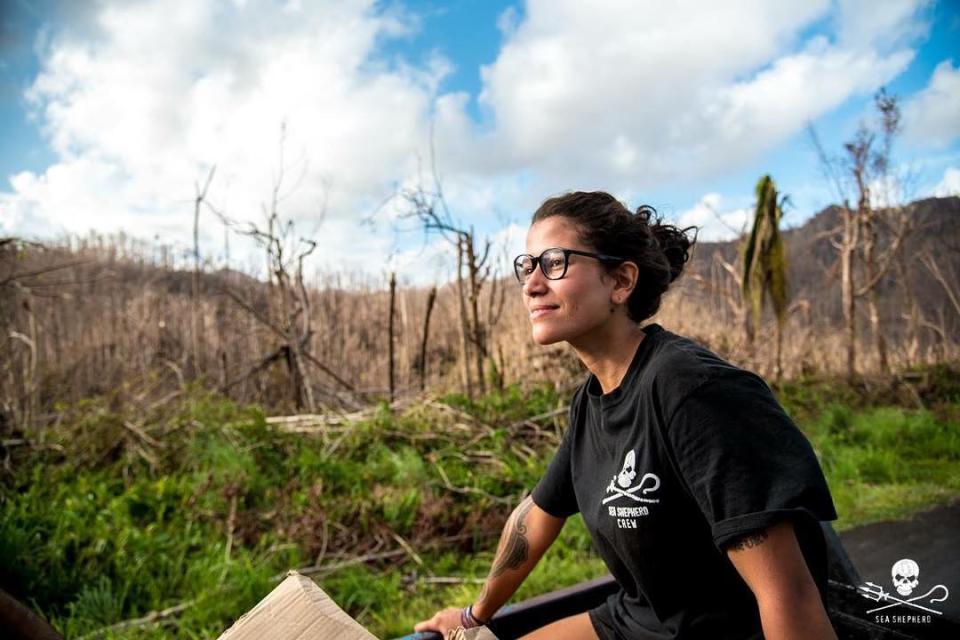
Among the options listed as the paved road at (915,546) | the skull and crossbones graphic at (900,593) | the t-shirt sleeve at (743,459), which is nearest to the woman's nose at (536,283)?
the t-shirt sleeve at (743,459)

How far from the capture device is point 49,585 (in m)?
3.97

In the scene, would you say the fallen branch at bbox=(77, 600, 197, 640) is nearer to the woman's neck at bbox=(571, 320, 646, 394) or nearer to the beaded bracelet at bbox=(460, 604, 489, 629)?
the beaded bracelet at bbox=(460, 604, 489, 629)

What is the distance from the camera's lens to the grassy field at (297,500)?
3.96 meters

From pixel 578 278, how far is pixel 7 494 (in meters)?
5.39

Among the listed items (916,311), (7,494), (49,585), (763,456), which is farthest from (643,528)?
(916,311)

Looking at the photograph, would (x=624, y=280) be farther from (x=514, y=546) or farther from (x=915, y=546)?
(x=915, y=546)

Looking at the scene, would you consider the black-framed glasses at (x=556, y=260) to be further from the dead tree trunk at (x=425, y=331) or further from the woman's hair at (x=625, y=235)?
the dead tree trunk at (x=425, y=331)

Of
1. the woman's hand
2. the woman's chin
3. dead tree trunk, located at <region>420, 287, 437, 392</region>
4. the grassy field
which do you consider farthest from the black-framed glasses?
dead tree trunk, located at <region>420, 287, 437, 392</region>

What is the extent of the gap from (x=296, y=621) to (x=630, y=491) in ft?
2.68

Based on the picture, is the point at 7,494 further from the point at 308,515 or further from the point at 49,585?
the point at 308,515

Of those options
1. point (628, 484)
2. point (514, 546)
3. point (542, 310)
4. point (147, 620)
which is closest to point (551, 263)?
point (542, 310)

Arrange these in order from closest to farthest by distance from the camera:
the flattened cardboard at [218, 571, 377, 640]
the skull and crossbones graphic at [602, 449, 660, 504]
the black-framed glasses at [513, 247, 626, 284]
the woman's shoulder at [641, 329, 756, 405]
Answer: the flattened cardboard at [218, 571, 377, 640]
the woman's shoulder at [641, 329, 756, 405]
the skull and crossbones graphic at [602, 449, 660, 504]
the black-framed glasses at [513, 247, 626, 284]

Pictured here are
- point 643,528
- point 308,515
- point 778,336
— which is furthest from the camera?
point 778,336

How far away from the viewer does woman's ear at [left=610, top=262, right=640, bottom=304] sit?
1.78 metres
